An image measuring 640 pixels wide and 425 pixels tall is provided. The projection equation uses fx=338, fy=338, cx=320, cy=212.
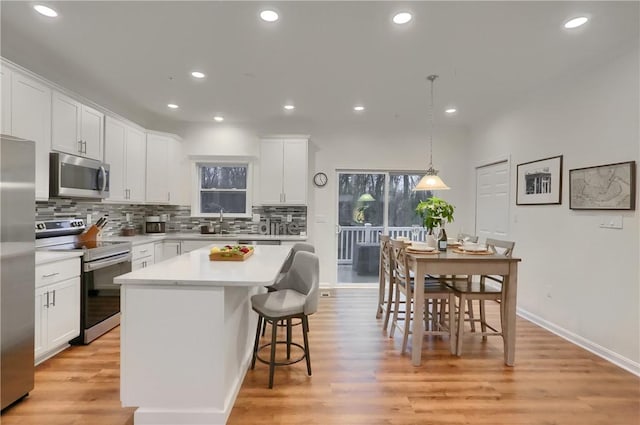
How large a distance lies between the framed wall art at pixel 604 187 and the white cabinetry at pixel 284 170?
3.32m

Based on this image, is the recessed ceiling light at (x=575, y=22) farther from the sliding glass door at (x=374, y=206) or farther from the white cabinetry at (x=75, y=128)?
the white cabinetry at (x=75, y=128)

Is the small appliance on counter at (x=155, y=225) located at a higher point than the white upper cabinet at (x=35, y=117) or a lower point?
lower

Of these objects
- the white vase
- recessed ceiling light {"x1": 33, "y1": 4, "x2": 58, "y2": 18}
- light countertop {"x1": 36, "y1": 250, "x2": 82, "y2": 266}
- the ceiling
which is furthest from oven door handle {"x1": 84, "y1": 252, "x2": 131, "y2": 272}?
the white vase

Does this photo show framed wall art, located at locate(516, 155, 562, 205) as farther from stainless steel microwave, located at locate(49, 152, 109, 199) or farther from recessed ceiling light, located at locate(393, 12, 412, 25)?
stainless steel microwave, located at locate(49, 152, 109, 199)

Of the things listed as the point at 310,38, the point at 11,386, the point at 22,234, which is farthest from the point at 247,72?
the point at 11,386

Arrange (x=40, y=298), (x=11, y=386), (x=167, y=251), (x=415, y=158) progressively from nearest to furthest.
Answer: (x=11, y=386) → (x=40, y=298) → (x=167, y=251) → (x=415, y=158)

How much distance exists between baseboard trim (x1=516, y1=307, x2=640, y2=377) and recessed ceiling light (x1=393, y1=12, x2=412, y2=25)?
3266 millimetres

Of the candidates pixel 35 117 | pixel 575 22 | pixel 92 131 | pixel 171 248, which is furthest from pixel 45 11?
pixel 575 22

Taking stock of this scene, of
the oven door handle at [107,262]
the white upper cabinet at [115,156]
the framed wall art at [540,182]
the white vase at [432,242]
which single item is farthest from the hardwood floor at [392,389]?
the white upper cabinet at [115,156]

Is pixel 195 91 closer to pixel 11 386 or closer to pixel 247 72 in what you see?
pixel 247 72

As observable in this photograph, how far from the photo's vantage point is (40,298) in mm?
2625

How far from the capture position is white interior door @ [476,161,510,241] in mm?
4641

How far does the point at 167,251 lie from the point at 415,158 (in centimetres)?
409

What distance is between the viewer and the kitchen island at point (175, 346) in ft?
6.39
